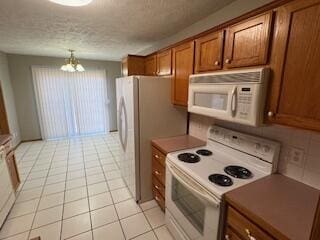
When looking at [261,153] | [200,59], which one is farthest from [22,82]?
[261,153]

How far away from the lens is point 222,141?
1.86 m

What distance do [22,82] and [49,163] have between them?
2528 mm

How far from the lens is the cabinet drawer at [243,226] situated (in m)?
0.97

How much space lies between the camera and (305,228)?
0.90 metres

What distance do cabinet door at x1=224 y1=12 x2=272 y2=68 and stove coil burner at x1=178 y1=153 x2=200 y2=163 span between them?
3.01 ft

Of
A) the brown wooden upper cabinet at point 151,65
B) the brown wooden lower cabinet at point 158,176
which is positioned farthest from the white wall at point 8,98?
the brown wooden lower cabinet at point 158,176

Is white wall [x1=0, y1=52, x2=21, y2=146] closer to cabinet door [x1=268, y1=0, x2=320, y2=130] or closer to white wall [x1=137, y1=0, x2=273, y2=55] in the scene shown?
white wall [x1=137, y1=0, x2=273, y2=55]

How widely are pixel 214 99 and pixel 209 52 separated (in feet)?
1.52

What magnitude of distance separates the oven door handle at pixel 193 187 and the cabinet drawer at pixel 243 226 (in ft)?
0.36

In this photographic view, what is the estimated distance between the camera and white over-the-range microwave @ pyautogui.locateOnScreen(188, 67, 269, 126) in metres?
1.13

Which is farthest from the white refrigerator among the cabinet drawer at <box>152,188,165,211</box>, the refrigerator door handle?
the cabinet drawer at <box>152,188,165,211</box>

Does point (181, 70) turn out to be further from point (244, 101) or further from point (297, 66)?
point (297, 66)

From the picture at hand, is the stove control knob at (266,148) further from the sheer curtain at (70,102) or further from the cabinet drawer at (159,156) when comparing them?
the sheer curtain at (70,102)

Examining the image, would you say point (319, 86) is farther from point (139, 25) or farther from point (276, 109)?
point (139, 25)
